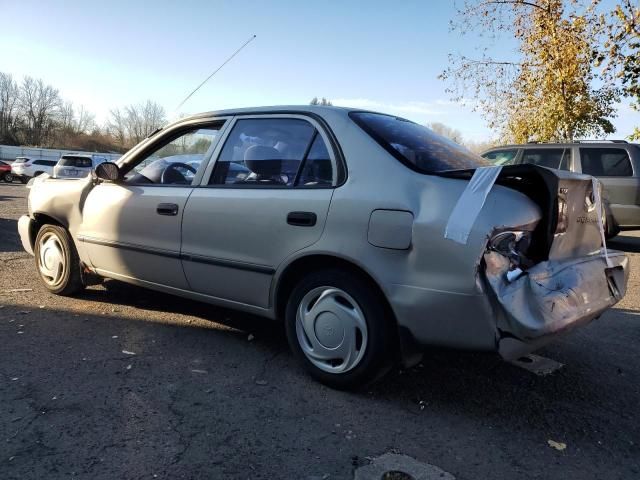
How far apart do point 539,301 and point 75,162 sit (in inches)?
944

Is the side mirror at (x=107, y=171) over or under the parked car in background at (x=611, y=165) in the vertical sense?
under

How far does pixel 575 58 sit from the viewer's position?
520 inches

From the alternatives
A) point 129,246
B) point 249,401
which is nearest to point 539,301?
point 249,401

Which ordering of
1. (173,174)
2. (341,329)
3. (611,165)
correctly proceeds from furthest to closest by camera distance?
(611,165), (173,174), (341,329)

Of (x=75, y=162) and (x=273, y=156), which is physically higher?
(x=273, y=156)

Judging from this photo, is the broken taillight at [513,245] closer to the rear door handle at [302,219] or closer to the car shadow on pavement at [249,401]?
the car shadow on pavement at [249,401]

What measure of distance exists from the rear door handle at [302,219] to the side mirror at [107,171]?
1.83 m

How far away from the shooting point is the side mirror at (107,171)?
13.4 ft

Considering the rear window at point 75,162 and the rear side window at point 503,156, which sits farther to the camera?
the rear window at point 75,162

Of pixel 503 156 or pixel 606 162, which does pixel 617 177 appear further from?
pixel 503 156

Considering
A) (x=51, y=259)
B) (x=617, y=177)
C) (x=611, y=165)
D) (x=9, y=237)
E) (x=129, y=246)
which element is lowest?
(x=9, y=237)

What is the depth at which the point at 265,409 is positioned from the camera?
2791 millimetres

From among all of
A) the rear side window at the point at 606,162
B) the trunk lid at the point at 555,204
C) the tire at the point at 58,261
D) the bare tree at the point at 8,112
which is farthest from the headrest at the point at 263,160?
the bare tree at the point at 8,112

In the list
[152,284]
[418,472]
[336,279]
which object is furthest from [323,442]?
[152,284]
